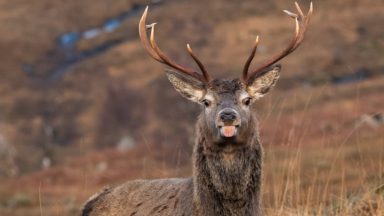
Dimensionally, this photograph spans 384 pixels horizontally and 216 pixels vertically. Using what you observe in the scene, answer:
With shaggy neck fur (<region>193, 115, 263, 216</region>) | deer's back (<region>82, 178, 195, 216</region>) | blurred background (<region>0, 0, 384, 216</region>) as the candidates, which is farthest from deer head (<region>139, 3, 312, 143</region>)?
blurred background (<region>0, 0, 384, 216</region>)

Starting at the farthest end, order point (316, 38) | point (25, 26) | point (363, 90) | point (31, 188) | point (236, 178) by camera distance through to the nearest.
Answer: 1. point (25, 26)
2. point (316, 38)
3. point (363, 90)
4. point (31, 188)
5. point (236, 178)

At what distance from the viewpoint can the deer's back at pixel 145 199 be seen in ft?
23.1

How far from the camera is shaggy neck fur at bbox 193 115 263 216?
6664 mm

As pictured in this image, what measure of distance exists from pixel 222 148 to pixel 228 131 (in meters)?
0.29

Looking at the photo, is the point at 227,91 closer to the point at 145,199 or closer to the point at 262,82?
the point at 262,82

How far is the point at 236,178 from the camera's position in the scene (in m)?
6.74

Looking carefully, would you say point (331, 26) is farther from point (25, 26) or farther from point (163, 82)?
point (25, 26)

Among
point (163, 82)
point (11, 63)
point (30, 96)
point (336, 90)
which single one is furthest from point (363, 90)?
point (11, 63)

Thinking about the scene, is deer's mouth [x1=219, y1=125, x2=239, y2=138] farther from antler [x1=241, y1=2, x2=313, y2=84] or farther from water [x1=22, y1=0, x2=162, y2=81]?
water [x1=22, y1=0, x2=162, y2=81]

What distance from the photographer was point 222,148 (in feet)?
22.1

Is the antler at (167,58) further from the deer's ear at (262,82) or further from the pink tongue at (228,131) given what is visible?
the pink tongue at (228,131)

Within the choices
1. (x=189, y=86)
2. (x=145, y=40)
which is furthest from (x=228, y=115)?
(x=145, y=40)

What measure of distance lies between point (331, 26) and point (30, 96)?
103 feet

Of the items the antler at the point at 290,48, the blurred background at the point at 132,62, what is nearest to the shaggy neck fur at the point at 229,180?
the antler at the point at 290,48
